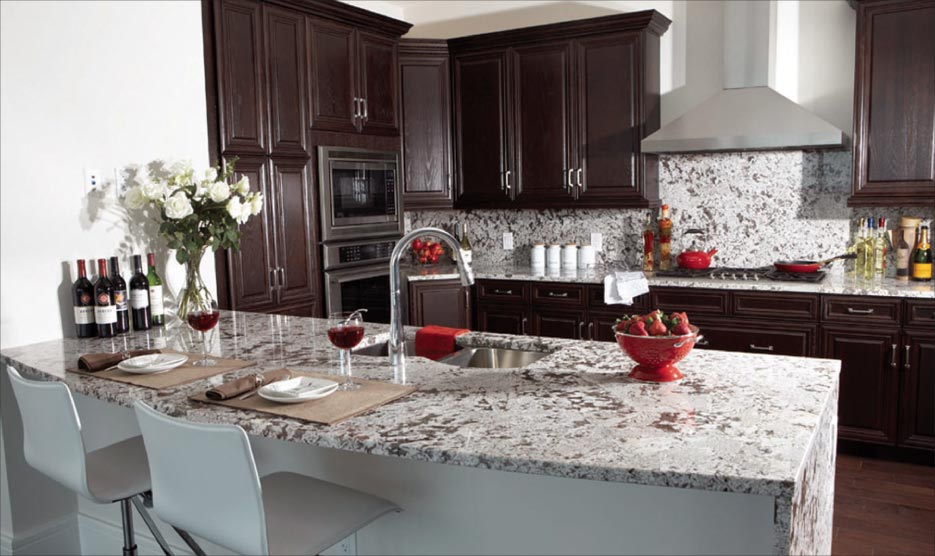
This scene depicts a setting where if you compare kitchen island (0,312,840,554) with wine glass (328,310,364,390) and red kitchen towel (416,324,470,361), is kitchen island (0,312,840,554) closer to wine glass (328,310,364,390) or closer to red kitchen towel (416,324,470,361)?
wine glass (328,310,364,390)

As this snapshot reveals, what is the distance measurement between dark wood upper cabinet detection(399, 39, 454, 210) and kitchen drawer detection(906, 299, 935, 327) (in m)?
2.89

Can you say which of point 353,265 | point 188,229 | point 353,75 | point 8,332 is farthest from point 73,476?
point 353,75

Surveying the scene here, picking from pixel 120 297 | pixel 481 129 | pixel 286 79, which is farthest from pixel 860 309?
pixel 120 297

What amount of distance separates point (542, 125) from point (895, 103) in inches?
79.2

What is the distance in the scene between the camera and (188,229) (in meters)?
3.01

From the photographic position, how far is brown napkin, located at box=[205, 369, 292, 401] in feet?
6.24

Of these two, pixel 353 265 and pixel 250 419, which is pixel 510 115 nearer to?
pixel 353 265

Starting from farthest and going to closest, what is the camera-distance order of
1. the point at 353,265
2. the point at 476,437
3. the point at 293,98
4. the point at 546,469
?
1. the point at 353,265
2. the point at 293,98
3. the point at 476,437
4. the point at 546,469

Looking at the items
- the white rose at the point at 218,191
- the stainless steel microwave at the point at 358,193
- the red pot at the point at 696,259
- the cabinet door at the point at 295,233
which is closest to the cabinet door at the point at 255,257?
the cabinet door at the point at 295,233

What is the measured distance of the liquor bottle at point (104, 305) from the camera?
2838 millimetres

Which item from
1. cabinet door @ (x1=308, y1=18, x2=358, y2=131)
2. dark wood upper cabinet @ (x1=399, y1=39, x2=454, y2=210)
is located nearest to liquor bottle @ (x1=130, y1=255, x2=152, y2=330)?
cabinet door @ (x1=308, y1=18, x2=358, y2=131)

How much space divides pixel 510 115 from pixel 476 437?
3.71m

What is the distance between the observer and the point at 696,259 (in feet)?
15.1

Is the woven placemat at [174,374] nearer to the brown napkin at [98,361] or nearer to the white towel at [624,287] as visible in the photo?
the brown napkin at [98,361]
